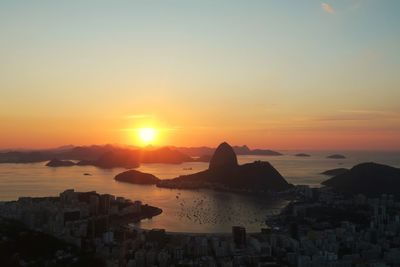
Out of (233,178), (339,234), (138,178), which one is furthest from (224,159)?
(339,234)

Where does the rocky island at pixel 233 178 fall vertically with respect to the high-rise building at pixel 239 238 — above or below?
above

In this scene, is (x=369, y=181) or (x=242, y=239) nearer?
(x=242, y=239)

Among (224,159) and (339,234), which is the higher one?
(224,159)

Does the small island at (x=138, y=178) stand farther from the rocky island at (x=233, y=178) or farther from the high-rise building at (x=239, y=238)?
the high-rise building at (x=239, y=238)

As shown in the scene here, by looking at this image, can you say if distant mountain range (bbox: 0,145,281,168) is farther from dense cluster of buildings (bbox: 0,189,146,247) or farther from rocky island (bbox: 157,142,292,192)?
dense cluster of buildings (bbox: 0,189,146,247)

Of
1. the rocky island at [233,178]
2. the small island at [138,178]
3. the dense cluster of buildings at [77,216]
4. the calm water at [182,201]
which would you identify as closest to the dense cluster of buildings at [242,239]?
the dense cluster of buildings at [77,216]

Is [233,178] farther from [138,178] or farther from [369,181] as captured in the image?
[369,181]
